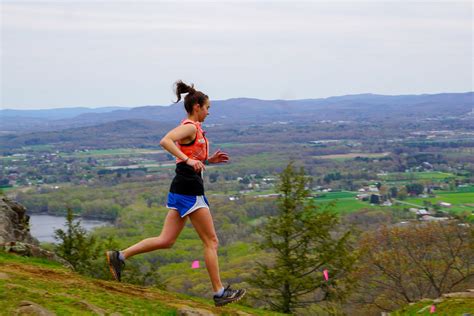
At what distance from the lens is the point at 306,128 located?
7667 inches

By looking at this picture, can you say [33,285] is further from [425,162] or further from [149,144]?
[149,144]

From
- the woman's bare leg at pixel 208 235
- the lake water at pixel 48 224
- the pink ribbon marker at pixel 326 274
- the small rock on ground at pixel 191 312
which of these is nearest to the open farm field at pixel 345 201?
the lake water at pixel 48 224

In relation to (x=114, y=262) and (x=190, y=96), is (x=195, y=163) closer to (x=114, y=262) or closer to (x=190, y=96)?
(x=190, y=96)

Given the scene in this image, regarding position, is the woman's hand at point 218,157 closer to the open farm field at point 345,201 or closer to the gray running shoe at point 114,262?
the gray running shoe at point 114,262

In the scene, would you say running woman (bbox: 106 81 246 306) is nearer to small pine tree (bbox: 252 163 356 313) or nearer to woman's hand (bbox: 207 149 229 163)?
woman's hand (bbox: 207 149 229 163)

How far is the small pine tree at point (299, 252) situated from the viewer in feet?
53.1

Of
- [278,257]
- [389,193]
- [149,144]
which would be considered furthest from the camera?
[149,144]

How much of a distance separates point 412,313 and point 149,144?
158652 millimetres

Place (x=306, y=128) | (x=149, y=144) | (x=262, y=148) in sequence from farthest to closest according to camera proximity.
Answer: (x=306, y=128) < (x=149, y=144) < (x=262, y=148)

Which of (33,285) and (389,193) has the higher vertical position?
(33,285)

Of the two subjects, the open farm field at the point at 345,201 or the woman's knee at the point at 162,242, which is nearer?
the woman's knee at the point at 162,242

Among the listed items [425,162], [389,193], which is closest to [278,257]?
[389,193]

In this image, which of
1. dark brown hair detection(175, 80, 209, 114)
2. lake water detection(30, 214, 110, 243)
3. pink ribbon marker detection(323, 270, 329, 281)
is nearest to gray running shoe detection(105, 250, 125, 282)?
dark brown hair detection(175, 80, 209, 114)

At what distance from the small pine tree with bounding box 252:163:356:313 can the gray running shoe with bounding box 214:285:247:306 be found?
848 centimetres
